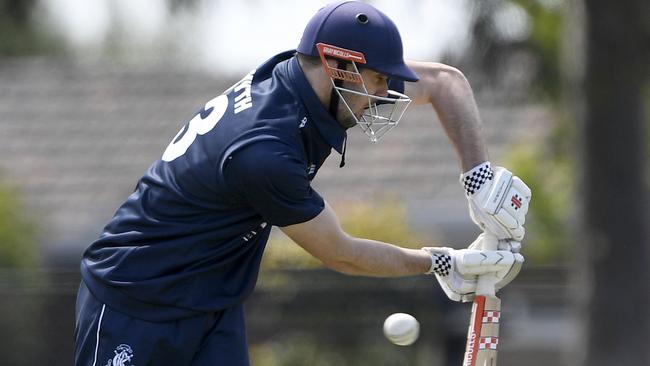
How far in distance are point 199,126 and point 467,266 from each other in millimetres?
984

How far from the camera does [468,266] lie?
4.25 meters

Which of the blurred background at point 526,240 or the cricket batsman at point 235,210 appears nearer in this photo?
the cricket batsman at point 235,210

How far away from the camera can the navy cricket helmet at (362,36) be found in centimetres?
395

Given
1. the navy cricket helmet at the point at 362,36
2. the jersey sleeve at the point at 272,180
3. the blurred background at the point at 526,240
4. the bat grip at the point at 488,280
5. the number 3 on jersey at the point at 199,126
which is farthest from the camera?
the blurred background at the point at 526,240

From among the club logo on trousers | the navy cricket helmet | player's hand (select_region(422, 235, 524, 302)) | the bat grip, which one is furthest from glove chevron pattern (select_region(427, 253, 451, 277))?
the club logo on trousers

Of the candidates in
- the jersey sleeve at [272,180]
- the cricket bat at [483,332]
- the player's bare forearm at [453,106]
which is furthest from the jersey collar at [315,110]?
the cricket bat at [483,332]

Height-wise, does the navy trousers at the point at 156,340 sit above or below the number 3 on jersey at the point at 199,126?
below

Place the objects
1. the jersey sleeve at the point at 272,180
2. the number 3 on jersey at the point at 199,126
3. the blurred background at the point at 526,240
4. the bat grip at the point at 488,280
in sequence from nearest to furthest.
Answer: the jersey sleeve at the point at 272,180
the number 3 on jersey at the point at 199,126
the bat grip at the point at 488,280
the blurred background at the point at 526,240

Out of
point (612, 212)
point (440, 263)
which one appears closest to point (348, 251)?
point (440, 263)

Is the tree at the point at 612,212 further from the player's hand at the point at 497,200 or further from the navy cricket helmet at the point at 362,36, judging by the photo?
the navy cricket helmet at the point at 362,36

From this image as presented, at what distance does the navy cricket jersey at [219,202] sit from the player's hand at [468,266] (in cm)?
51

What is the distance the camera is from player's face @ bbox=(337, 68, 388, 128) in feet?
13.1

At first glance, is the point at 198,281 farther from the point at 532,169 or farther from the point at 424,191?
the point at 424,191

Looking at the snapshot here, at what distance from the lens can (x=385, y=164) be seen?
13.1 m
